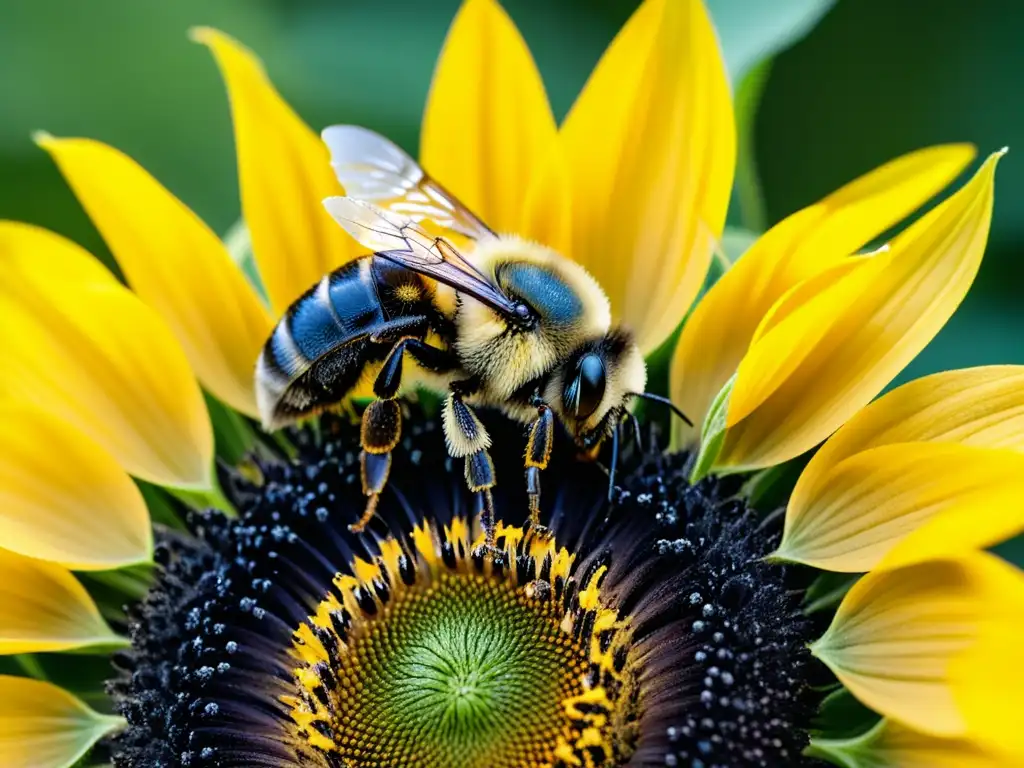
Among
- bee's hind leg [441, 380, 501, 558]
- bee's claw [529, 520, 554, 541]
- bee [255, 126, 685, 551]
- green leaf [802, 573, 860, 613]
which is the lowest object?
green leaf [802, 573, 860, 613]

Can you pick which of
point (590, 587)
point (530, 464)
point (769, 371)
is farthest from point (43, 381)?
point (769, 371)

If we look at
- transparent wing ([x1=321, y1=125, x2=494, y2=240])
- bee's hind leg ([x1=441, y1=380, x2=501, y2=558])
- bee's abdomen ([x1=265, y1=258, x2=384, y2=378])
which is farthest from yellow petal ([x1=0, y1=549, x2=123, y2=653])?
transparent wing ([x1=321, y1=125, x2=494, y2=240])

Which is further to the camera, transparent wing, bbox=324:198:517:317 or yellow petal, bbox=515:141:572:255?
yellow petal, bbox=515:141:572:255

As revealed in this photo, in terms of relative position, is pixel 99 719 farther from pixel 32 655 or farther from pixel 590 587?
pixel 590 587

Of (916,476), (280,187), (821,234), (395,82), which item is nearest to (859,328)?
(821,234)

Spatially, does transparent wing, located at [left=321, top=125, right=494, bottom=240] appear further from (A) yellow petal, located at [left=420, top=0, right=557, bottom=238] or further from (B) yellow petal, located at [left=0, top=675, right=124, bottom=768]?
(B) yellow petal, located at [left=0, top=675, right=124, bottom=768]
